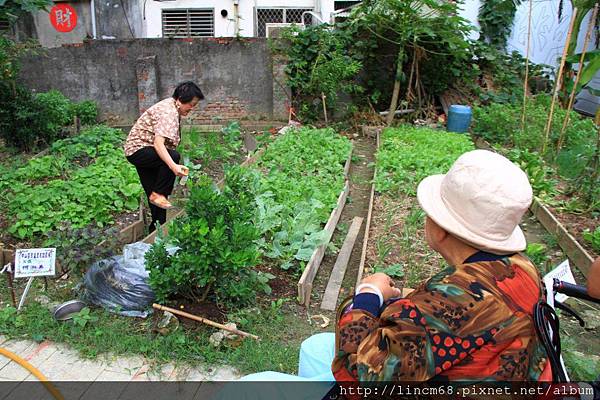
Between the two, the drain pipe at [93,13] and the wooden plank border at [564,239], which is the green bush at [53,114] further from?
the wooden plank border at [564,239]

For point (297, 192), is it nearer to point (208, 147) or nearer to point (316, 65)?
point (208, 147)

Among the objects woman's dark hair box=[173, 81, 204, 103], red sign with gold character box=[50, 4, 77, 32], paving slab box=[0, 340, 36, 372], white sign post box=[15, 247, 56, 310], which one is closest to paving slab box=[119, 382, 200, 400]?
paving slab box=[0, 340, 36, 372]

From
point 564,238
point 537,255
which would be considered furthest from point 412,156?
point 537,255

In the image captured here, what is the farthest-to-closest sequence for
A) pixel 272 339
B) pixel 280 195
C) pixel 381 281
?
pixel 280 195, pixel 272 339, pixel 381 281

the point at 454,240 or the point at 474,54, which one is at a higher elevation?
the point at 474,54

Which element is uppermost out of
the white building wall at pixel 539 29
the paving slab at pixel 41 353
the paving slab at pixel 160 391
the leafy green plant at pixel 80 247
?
the white building wall at pixel 539 29

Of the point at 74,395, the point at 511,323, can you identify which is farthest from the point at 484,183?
the point at 74,395

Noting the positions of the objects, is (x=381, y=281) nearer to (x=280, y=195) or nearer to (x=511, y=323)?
(x=511, y=323)

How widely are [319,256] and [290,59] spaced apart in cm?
773

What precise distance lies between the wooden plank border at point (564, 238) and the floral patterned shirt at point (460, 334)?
3.66 m

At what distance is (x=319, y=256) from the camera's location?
469cm

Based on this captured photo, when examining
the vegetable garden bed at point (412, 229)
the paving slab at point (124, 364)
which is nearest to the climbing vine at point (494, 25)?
the vegetable garden bed at point (412, 229)

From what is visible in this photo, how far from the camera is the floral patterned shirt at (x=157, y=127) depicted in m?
4.72

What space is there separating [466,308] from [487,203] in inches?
14.1
